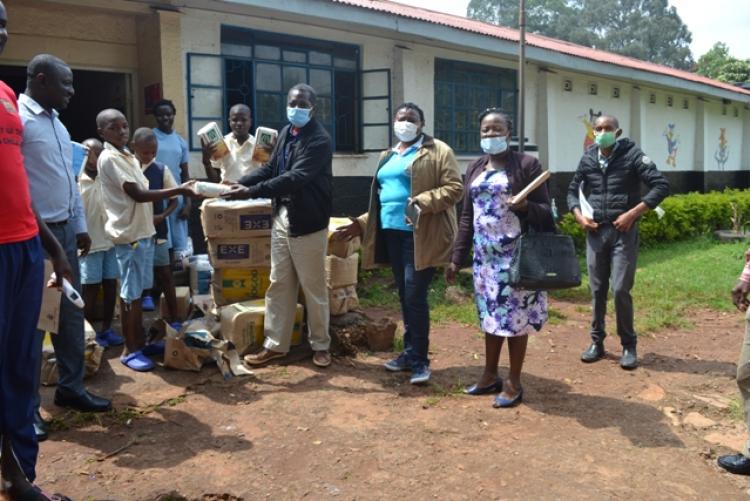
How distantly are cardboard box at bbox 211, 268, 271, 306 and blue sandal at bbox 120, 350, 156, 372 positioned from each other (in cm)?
80

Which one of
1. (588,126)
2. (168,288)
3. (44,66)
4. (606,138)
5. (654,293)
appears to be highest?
(588,126)

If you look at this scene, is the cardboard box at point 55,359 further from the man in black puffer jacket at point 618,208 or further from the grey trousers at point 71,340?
the man in black puffer jacket at point 618,208

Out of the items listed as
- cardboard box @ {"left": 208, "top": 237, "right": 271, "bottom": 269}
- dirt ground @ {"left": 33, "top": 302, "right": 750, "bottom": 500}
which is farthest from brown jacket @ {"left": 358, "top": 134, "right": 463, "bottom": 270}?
cardboard box @ {"left": 208, "top": 237, "right": 271, "bottom": 269}

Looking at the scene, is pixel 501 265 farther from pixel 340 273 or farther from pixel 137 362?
pixel 137 362

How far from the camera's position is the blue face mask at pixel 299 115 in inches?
178

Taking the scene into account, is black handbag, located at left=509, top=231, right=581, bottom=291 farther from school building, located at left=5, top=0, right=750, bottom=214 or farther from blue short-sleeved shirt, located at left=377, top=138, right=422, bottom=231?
school building, located at left=5, top=0, right=750, bottom=214

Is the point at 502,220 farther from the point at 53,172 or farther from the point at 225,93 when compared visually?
the point at 225,93

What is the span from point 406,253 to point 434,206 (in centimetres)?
44

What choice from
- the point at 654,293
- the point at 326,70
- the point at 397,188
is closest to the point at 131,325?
the point at 397,188

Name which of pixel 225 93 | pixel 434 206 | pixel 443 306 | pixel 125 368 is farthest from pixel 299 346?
pixel 225 93

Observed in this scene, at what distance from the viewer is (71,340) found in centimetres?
378

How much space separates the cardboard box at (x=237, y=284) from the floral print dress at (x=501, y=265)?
201cm

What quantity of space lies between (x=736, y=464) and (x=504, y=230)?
5.71ft

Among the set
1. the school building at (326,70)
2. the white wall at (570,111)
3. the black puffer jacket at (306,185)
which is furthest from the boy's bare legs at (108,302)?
the white wall at (570,111)
